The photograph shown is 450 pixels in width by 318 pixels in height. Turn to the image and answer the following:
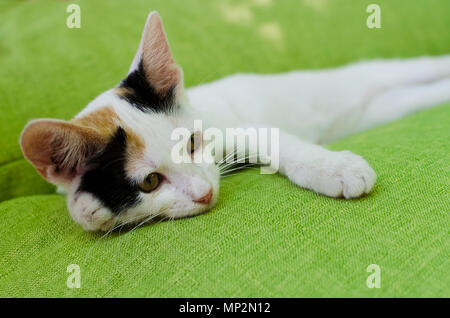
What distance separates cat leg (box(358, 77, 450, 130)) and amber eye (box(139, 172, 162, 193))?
3.68ft

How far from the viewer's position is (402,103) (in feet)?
5.56

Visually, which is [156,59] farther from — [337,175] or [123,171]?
[337,175]

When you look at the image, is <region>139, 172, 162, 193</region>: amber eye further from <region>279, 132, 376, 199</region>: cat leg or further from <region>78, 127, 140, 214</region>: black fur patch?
<region>279, 132, 376, 199</region>: cat leg

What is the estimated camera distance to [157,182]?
94 centimetres

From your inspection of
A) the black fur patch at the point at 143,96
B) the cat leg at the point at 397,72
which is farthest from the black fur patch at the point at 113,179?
the cat leg at the point at 397,72

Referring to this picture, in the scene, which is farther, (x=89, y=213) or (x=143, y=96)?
(x=143, y=96)

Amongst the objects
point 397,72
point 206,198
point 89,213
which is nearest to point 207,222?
point 206,198

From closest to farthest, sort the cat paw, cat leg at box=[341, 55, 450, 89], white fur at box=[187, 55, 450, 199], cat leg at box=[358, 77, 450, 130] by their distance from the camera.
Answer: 1. the cat paw
2. white fur at box=[187, 55, 450, 199]
3. cat leg at box=[358, 77, 450, 130]
4. cat leg at box=[341, 55, 450, 89]

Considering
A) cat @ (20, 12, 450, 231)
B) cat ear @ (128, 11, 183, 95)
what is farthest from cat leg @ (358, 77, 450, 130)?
cat ear @ (128, 11, 183, 95)

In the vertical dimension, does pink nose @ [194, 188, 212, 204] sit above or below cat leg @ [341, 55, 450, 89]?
below

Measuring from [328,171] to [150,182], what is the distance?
0.44m

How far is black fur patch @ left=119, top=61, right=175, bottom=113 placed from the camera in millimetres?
1025

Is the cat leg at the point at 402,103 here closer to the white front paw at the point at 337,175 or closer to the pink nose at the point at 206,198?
the white front paw at the point at 337,175
